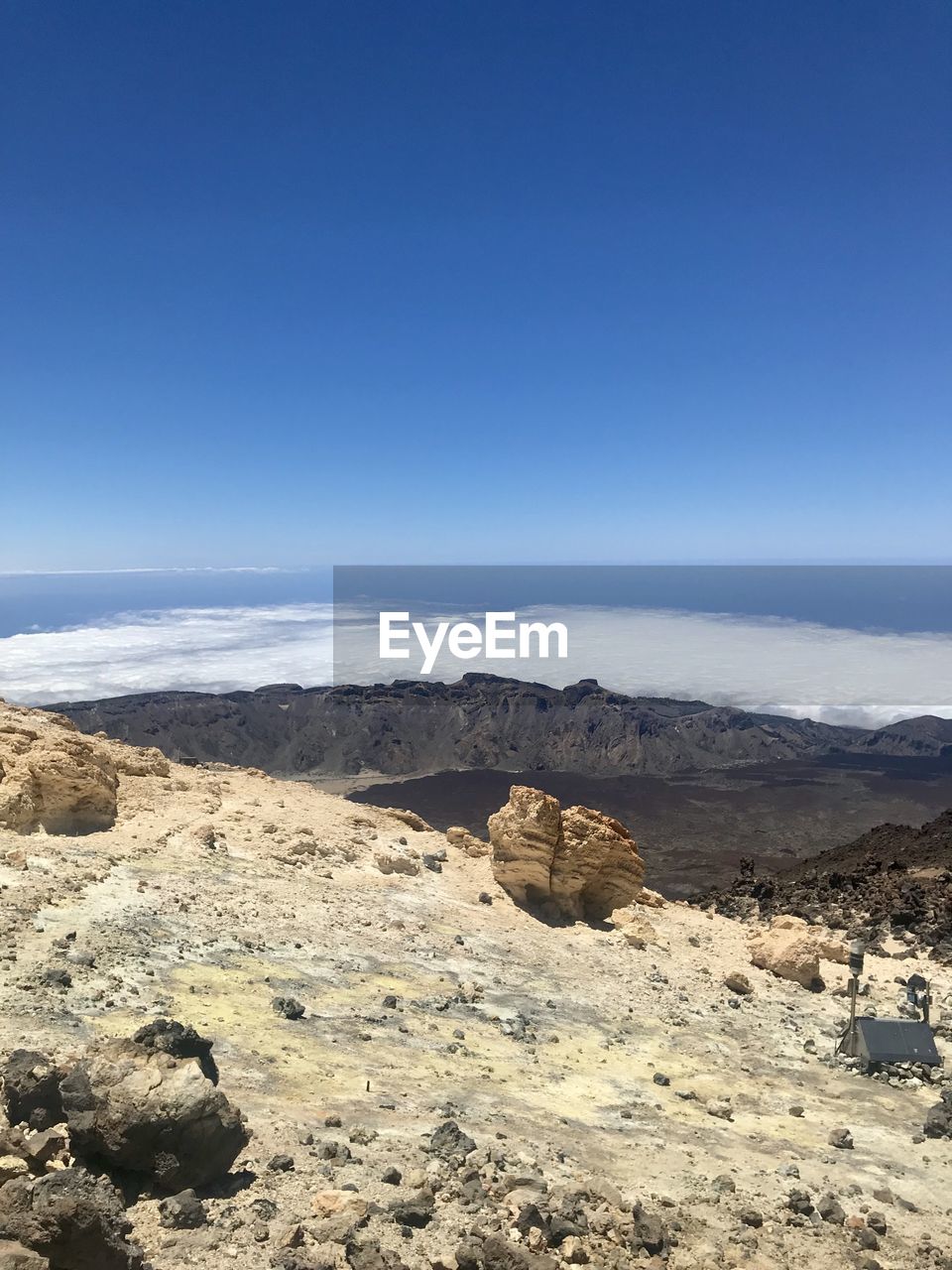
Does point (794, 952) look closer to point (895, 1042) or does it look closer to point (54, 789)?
point (895, 1042)

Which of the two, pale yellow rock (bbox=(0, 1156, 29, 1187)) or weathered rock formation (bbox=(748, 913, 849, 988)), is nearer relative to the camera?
pale yellow rock (bbox=(0, 1156, 29, 1187))

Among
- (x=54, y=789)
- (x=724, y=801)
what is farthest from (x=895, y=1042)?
(x=724, y=801)

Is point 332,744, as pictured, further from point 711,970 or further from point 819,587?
point 819,587

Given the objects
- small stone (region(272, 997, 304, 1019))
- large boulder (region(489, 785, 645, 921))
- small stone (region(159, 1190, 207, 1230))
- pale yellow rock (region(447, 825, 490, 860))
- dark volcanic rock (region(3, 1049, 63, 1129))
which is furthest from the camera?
pale yellow rock (region(447, 825, 490, 860))

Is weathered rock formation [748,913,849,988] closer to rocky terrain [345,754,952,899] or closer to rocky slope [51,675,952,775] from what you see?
rocky terrain [345,754,952,899]

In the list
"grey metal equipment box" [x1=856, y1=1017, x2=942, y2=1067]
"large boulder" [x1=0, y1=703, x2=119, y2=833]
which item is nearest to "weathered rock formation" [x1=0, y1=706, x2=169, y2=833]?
"large boulder" [x1=0, y1=703, x2=119, y2=833]

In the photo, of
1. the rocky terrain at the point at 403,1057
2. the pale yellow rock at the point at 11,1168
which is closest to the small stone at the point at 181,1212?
the rocky terrain at the point at 403,1057
